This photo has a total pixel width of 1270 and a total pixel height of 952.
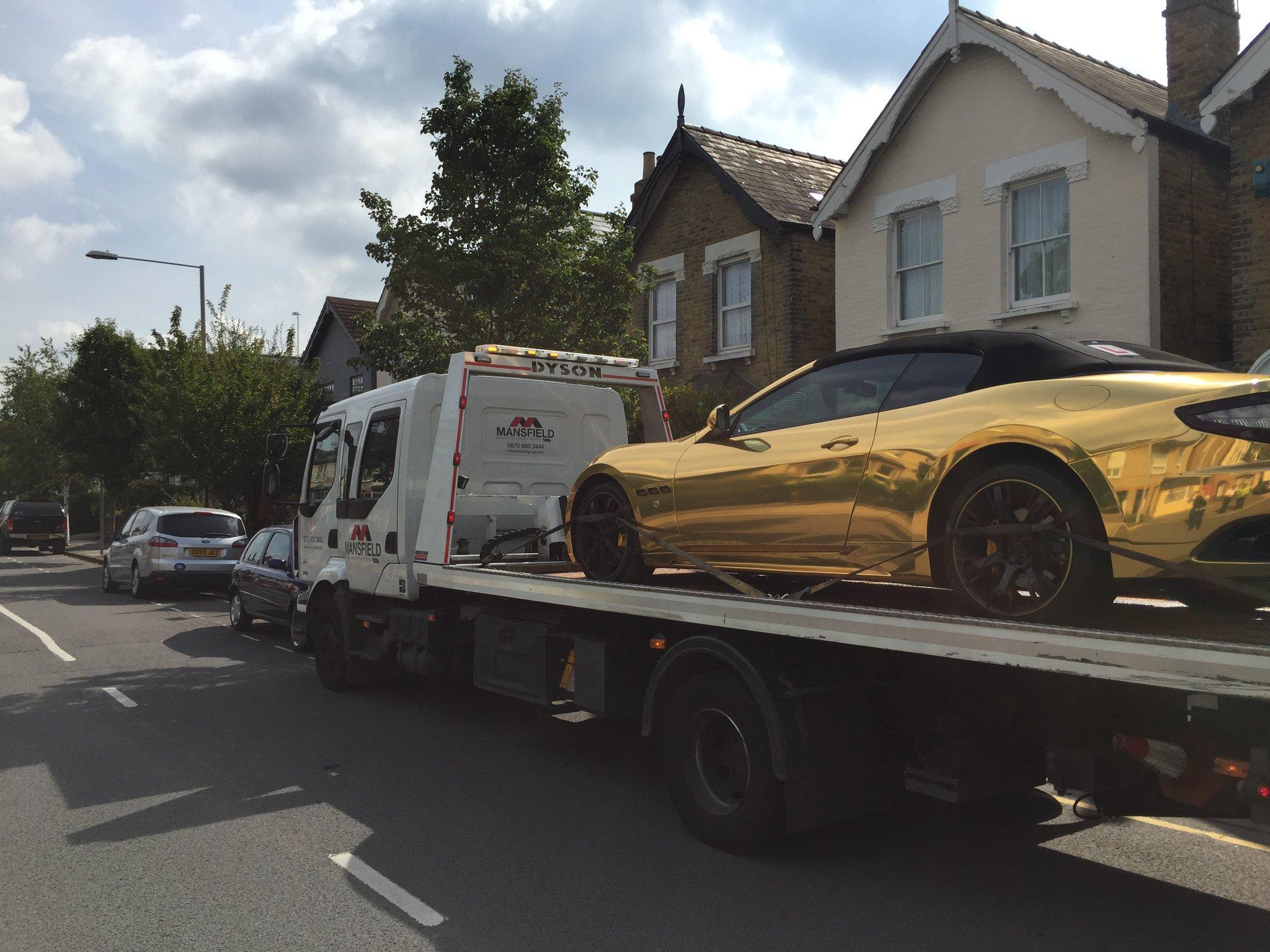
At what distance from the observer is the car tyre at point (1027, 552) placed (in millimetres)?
3840

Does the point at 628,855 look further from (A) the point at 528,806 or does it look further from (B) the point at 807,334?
(B) the point at 807,334

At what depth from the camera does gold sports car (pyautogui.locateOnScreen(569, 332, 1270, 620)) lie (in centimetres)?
357

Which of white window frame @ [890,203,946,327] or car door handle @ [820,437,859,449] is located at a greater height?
white window frame @ [890,203,946,327]

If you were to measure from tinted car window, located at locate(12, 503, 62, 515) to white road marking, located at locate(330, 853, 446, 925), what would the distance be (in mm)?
33380

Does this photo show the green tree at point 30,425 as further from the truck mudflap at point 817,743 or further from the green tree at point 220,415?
the truck mudflap at point 817,743

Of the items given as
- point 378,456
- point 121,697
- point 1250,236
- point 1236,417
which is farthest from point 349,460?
point 1250,236

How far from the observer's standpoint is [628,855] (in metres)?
5.02

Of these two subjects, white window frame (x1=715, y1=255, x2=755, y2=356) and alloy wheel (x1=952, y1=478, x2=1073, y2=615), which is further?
white window frame (x1=715, y1=255, x2=755, y2=356)

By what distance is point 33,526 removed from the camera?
33406 mm

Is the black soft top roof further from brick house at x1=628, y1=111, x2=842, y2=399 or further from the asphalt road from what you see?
brick house at x1=628, y1=111, x2=842, y2=399

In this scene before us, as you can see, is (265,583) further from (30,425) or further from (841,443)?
(30,425)

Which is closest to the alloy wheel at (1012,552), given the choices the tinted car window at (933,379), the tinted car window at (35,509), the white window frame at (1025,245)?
the tinted car window at (933,379)

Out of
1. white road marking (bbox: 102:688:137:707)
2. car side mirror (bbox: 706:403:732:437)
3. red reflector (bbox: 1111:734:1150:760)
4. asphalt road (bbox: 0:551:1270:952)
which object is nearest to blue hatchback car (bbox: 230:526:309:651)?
white road marking (bbox: 102:688:137:707)

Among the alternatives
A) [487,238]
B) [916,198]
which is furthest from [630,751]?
[916,198]
